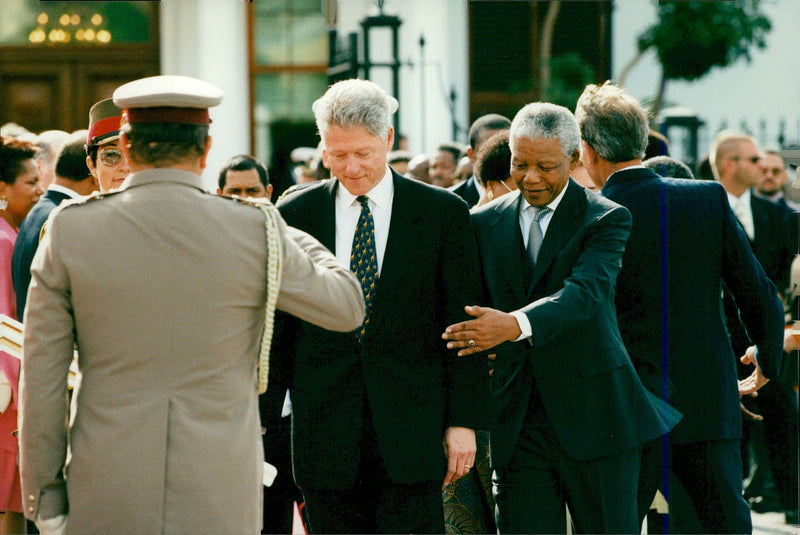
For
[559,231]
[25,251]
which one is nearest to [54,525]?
[559,231]

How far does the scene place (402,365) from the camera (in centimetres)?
354

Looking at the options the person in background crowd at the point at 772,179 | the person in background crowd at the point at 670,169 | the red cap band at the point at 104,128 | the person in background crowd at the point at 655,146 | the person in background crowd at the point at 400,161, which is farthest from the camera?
the person in background crowd at the point at 772,179

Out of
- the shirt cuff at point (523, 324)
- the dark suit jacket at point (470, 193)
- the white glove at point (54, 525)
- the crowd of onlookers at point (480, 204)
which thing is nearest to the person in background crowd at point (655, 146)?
the crowd of onlookers at point (480, 204)

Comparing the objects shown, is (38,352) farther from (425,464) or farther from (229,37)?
(229,37)

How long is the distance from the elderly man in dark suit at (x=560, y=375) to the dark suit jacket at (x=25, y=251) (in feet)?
6.55

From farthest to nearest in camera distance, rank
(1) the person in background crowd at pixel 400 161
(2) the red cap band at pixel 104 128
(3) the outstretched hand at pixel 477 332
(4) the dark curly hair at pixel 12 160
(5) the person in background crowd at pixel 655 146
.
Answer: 1. (1) the person in background crowd at pixel 400 161
2. (4) the dark curly hair at pixel 12 160
3. (5) the person in background crowd at pixel 655 146
4. (2) the red cap band at pixel 104 128
5. (3) the outstretched hand at pixel 477 332

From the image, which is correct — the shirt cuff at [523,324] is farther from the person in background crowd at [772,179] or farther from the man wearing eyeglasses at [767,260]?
the person in background crowd at [772,179]

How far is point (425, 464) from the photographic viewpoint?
3533 mm

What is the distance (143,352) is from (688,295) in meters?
2.38

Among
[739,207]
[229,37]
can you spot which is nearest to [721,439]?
[739,207]

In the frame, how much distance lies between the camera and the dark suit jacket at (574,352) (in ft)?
12.6

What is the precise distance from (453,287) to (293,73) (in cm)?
869

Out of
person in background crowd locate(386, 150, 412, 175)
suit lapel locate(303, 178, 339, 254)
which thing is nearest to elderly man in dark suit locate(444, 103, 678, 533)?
suit lapel locate(303, 178, 339, 254)

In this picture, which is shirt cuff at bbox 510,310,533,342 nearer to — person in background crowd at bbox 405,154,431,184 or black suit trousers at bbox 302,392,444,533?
black suit trousers at bbox 302,392,444,533
